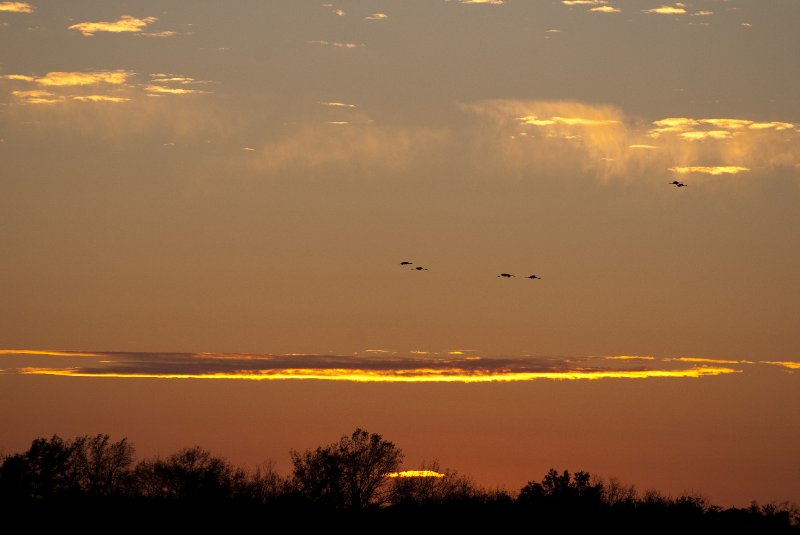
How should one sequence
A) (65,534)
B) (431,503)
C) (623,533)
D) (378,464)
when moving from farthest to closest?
(378,464)
(431,503)
(623,533)
(65,534)

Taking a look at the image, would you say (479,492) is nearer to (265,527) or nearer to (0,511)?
(265,527)

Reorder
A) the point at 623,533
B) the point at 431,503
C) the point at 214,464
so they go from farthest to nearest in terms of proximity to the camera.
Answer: the point at 214,464 < the point at 431,503 < the point at 623,533

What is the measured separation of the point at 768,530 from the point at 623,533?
14.7 metres

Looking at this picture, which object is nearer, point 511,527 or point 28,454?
point 511,527

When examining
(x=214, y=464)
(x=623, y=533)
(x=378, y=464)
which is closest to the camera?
(x=623, y=533)

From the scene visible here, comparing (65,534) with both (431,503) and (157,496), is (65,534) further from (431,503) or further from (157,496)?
(431,503)

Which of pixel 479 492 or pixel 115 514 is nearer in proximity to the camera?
pixel 115 514

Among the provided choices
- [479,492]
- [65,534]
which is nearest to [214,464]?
[479,492]

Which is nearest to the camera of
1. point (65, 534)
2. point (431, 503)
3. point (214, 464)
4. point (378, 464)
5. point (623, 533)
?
point (65, 534)

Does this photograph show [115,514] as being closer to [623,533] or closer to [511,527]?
[511,527]

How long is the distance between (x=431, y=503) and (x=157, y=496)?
31.1 m

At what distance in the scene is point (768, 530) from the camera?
156750mm

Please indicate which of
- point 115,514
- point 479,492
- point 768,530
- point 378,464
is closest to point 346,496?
point 378,464

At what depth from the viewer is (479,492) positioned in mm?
188000
